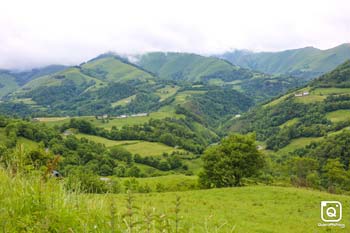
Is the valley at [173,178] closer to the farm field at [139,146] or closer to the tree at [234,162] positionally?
the tree at [234,162]

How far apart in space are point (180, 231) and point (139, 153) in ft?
463

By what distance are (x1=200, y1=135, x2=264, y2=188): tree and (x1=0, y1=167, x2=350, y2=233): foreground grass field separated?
11017 mm

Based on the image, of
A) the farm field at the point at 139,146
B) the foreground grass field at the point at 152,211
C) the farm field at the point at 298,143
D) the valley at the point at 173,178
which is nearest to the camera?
the foreground grass field at the point at 152,211

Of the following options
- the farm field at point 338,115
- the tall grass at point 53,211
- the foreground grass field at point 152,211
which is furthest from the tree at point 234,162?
the farm field at point 338,115

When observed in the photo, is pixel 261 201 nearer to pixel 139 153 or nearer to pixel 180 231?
pixel 180 231

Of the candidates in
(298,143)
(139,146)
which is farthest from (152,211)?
(298,143)

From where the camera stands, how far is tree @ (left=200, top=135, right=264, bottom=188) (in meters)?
53.1

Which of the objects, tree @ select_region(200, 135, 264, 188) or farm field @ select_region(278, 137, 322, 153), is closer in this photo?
tree @ select_region(200, 135, 264, 188)

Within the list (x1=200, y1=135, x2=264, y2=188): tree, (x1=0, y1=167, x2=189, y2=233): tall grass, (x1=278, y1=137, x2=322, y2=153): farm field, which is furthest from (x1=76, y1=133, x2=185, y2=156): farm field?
(x1=0, y1=167, x2=189, y2=233): tall grass

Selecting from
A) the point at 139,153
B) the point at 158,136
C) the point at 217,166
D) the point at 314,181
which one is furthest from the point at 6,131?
the point at 314,181

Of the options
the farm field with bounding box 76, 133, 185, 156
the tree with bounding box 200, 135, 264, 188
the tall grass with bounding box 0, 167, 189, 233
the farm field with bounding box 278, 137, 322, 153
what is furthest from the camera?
the farm field with bounding box 278, 137, 322, 153

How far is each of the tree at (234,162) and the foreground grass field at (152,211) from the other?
11.0m

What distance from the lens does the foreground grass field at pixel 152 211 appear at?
210 inches

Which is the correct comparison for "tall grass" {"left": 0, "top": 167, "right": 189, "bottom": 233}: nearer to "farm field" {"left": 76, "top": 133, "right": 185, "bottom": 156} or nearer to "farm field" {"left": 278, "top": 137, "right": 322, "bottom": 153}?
"farm field" {"left": 76, "top": 133, "right": 185, "bottom": 156}
